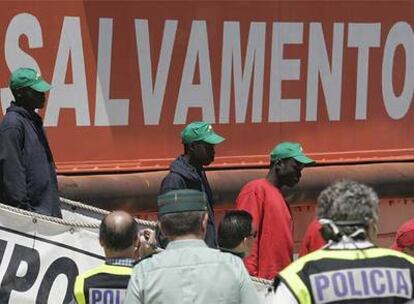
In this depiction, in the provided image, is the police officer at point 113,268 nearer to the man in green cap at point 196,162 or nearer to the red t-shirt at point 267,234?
the man in green cap at point 196,162

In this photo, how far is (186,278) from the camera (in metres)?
3.37

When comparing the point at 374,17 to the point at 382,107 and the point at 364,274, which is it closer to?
the point at 382,107

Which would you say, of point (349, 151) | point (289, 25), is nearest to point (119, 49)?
point (289, 25)

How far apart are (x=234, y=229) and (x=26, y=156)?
101 cm

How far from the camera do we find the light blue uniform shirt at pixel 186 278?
3365mm

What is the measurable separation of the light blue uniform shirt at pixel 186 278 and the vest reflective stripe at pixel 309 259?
31cm

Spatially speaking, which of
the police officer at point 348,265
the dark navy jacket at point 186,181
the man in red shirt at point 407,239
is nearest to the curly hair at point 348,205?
the police officer at point 348,265

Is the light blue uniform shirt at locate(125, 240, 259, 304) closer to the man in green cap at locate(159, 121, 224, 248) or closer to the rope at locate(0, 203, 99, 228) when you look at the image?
the rope at locate(0, 203, 99, 228)

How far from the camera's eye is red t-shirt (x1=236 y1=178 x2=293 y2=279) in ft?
18.7

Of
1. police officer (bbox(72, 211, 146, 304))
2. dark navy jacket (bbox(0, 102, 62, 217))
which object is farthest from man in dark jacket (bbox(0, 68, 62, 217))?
police officer (bbox(72, 211, 146, 304))

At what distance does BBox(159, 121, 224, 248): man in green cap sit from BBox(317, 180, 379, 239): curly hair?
7.92ft

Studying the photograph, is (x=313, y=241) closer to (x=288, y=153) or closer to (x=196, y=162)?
(x=288, y=153)

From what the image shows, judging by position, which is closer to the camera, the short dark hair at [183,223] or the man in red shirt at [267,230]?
the short dark hair at [183,223]

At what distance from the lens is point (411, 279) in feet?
10.4
